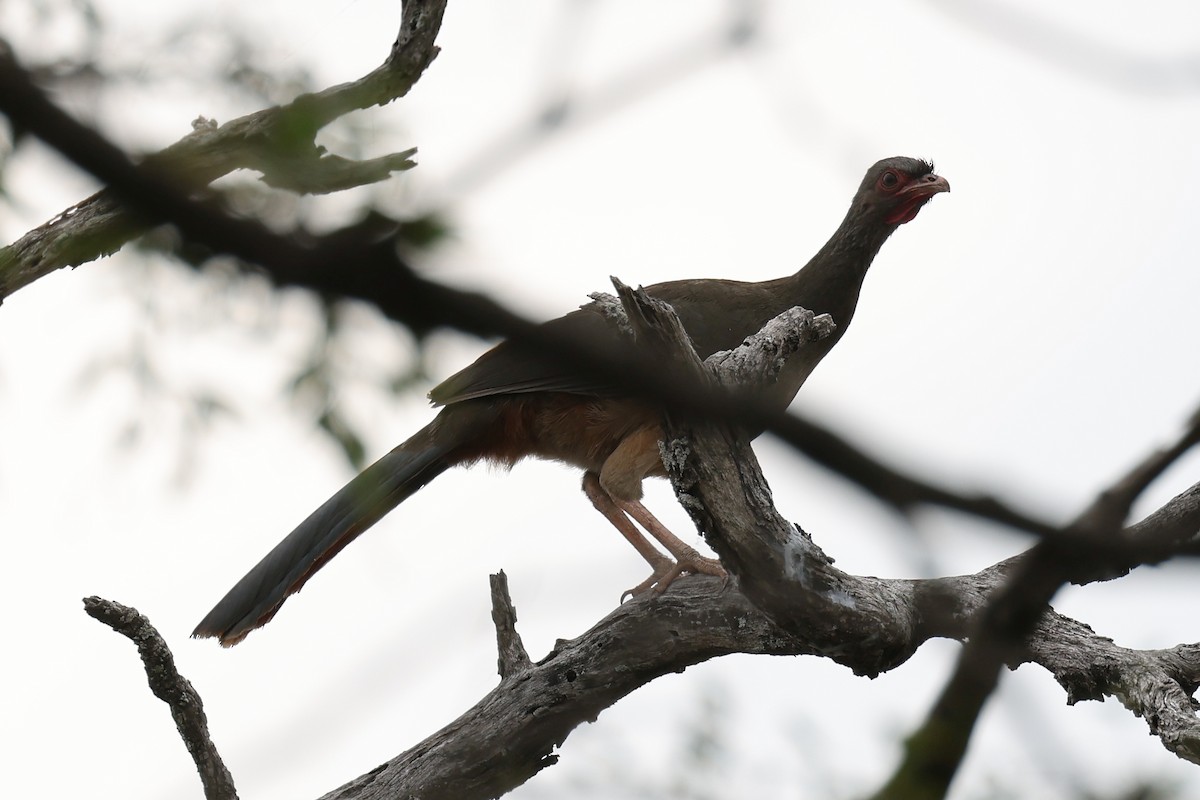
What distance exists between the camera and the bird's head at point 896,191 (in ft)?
17.3

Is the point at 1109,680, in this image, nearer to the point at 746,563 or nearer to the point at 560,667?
the point at 746,563

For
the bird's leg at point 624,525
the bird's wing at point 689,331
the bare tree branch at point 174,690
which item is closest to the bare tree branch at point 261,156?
the bare tree branch at point 174,690

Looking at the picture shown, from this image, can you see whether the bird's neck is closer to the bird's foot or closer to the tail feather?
the bird's foot

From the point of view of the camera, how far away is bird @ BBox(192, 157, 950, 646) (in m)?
4.27

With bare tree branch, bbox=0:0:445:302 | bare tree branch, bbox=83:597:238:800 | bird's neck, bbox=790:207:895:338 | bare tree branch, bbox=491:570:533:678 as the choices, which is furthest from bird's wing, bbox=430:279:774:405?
bare tree branch, bbox=83:597:238:800

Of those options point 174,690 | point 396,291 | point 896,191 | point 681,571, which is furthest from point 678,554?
point 396,291

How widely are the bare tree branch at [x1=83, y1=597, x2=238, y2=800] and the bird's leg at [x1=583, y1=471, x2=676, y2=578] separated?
142 centimetres

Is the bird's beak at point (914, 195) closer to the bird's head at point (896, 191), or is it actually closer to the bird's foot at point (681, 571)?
the bird's head at point (896, 191)

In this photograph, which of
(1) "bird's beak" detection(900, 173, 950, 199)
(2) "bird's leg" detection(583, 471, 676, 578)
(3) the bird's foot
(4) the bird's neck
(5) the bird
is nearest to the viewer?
(3) the bird's foot

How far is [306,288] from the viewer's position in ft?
2.80

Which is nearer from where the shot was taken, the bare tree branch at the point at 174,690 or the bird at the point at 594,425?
the bare tree branch at the point at 174,690

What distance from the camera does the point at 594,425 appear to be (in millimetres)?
4562

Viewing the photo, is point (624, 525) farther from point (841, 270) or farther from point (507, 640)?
point (841, 270)

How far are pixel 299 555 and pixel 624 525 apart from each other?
4.08ft
